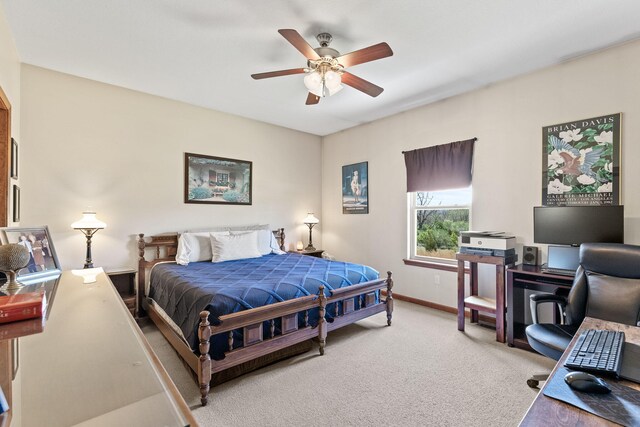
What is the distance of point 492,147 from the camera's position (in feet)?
11.5

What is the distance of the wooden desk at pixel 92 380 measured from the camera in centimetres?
58

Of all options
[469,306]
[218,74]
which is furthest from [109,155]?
[469,306]

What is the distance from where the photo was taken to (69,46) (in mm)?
2754

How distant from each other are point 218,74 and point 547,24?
3.05 m

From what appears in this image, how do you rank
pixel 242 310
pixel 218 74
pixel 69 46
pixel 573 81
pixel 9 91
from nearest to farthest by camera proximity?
1. pixel 242 310
2. pixel 9 91
3. pixel 69 46
4. pixel 573 81
5. pixel 218 74

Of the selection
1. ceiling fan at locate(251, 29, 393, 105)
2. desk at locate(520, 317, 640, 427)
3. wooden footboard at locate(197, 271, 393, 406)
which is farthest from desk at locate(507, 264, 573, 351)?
ceiling fan at locate(251, 29, 393, 105)

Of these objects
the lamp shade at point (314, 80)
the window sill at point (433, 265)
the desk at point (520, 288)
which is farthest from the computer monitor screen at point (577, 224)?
the lamp shade at point (314, 80)

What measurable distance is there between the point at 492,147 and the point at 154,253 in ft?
14.4

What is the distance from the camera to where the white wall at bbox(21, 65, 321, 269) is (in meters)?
3.19

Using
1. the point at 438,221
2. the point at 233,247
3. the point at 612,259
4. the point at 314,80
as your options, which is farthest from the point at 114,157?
the point at 612,259

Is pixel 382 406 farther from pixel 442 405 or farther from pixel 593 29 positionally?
pixel 593 29

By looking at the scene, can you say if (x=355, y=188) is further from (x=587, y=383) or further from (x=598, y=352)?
(x=587, y=383)

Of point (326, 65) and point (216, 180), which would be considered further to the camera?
point (216, 180)

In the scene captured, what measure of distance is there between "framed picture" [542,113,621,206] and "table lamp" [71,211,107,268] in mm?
4743
